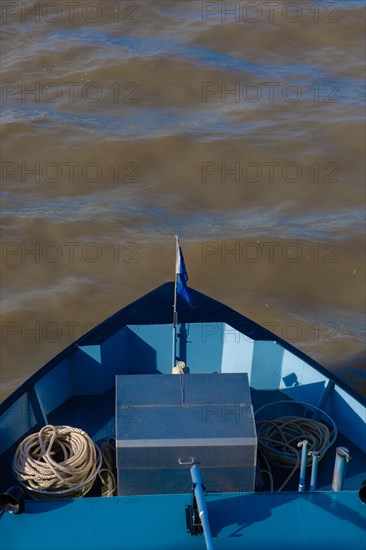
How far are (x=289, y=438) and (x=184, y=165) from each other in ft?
28.5

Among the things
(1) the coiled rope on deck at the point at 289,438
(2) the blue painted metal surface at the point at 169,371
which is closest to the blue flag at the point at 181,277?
(2) the blue painted metal surface at the point at 169,371

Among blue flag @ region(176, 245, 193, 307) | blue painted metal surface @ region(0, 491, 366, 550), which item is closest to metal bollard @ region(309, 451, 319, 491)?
blue painted metal surface @ region(0, 491, 366, 550)

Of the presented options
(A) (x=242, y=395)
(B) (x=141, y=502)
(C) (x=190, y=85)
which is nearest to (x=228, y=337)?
(A) (x=242, y=395)

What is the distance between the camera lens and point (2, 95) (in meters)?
17.2

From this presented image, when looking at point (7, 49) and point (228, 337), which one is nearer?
point (228, 337)

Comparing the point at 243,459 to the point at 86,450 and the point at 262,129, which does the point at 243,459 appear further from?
the point at 262,129

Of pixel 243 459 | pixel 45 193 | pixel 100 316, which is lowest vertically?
pixel 100 316

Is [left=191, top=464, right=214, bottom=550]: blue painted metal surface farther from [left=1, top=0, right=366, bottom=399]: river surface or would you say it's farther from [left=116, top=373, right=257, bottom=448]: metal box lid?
[left=1, top=0, right=366, bottom=399]: river surface

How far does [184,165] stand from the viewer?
1492 centimetres

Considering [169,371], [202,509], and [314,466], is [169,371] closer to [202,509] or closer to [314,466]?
[314,466]

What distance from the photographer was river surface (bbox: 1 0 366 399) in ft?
39.9

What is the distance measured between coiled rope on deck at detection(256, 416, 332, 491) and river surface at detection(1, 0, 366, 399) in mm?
4019

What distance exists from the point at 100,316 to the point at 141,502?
20.1ft

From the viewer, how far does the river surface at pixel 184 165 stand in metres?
12.2
